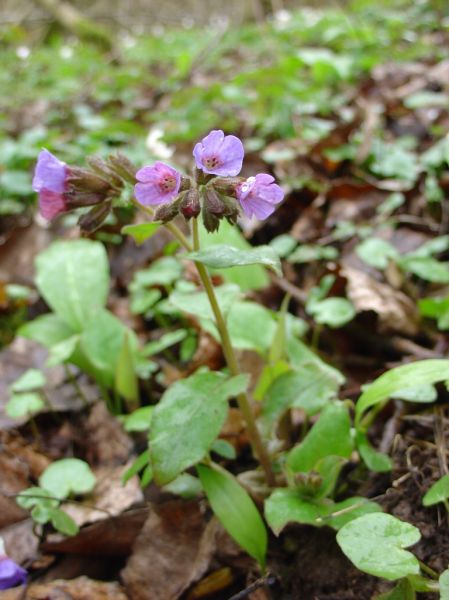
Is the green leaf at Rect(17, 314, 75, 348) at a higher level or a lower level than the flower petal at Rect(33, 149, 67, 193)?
lower

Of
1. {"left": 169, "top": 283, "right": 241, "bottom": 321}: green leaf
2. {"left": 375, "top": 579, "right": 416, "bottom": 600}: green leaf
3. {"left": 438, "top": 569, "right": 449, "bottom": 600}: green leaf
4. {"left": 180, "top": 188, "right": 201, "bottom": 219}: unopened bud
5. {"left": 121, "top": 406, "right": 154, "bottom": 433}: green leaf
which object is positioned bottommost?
{"left": 121, "top": 406, "right": 154, "bottom": 433}: green leaf

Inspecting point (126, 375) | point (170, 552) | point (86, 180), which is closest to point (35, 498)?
point (170, 552)

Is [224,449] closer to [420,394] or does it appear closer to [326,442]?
[326,442]

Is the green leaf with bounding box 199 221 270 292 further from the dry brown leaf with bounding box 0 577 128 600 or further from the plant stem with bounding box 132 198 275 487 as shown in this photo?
the dry brown leaf with bounding box 0 577 128 600

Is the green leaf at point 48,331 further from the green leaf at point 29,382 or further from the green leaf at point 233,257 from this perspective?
the green leaf at point 233,257

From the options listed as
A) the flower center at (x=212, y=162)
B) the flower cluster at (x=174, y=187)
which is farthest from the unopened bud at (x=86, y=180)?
the flower center at (x=212, y=162)

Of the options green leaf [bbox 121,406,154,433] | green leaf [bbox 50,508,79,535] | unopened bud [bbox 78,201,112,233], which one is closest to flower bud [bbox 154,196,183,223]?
unopened bud [bbox 78,201,112,233]
